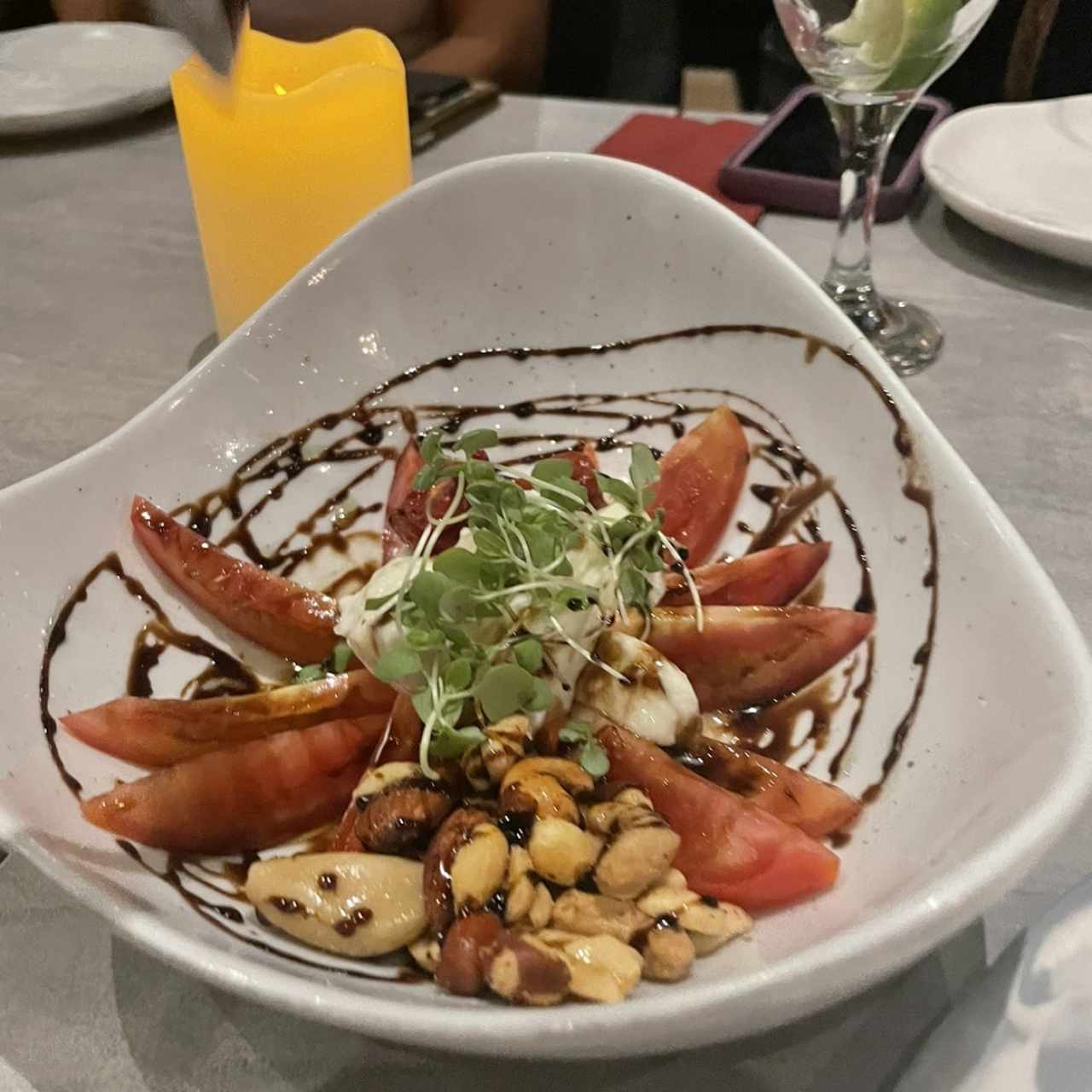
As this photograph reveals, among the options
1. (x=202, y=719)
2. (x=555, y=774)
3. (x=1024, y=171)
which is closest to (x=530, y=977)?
(x=555, y=774)

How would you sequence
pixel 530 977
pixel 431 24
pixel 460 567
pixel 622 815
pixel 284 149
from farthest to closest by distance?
pixel 431 24 → pixel 284 149 → pixel 460 567 → pixel 622 815 → pixel 530 977

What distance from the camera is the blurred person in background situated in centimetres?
279

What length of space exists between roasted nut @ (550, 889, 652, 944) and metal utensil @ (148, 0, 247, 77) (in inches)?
42.5

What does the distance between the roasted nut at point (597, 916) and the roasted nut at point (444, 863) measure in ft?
0.22

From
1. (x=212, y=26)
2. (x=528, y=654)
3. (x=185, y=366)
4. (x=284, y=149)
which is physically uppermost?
(x=212, y=26)

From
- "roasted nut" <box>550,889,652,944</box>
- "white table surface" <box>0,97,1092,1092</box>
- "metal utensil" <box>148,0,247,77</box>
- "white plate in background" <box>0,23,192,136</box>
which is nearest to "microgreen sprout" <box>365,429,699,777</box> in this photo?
"roasted nut" <box>550,889,652,944</box>

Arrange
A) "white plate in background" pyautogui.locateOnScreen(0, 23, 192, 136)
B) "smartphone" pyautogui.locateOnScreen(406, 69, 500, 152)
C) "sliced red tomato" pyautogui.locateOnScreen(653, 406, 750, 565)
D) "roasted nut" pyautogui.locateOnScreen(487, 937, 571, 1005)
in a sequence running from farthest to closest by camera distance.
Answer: "white plate in background" pyautogui.locateOnScreen(0, 23, 192, 136) < "smartphone" pyautogui.locateOnScreen(406, 69, 500, 152) < "sliced red tomato" pyautogui.locateOnScreen(653, 406, 750, 565) < "roasted nut" pyautogui.locateOnScreen(487, 937, 571, 1005)

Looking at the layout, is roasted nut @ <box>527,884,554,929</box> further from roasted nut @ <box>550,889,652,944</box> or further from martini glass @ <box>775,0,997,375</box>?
martini glass @ <box>775,0,997,375</box>

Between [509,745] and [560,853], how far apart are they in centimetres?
10

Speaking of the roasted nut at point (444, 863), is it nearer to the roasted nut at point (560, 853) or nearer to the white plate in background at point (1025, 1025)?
the roasted nut at point (560, 853)

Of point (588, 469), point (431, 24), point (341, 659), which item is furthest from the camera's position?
point (431, 24)

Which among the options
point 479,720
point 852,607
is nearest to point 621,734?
point 479,720

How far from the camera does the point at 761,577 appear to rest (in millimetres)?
973

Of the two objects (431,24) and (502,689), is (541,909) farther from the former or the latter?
(431,24)
